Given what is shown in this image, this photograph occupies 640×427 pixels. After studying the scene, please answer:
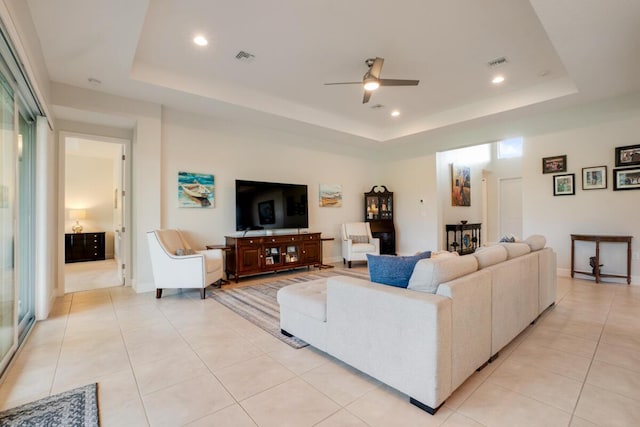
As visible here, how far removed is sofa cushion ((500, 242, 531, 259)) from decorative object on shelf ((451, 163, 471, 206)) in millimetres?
4687

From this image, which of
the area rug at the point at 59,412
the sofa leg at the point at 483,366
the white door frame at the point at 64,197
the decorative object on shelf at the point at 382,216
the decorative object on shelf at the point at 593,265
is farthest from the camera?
the decorative object on shelf at the point at 382,216

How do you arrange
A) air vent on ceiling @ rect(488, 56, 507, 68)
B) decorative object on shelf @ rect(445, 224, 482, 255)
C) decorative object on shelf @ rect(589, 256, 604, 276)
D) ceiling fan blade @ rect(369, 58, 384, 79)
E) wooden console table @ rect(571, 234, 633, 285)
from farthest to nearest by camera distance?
1. decorative object on shelf @ rect(445, 224, 482, 255)
2. decorative object on shelf @ rect(589, 256, 604, 276)
3. wooden console table @ rect(571, 234, 633, 285)
4. air vent on ceiling @ rect(488, 56, 507, 68)
5. ceiling fan blade @ rect(369, 58, 384, 79)

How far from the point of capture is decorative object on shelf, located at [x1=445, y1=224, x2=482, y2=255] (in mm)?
7398

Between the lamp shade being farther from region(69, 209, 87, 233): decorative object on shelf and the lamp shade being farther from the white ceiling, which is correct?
the white ceiling

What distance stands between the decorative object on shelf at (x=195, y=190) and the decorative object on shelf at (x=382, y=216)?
384 cm

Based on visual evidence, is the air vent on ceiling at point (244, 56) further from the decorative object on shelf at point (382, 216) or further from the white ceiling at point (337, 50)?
the decorative object on shelf at point (382, 216)

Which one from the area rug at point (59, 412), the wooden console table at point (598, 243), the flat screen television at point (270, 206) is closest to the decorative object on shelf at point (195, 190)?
the flat screen television at point (270, 206)

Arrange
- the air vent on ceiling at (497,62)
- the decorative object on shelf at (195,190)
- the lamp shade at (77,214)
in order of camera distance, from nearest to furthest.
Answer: the air vent on ceiling at (497,62) → the decorative object on shelf at (195,190) → the lamp shade at (77,214)

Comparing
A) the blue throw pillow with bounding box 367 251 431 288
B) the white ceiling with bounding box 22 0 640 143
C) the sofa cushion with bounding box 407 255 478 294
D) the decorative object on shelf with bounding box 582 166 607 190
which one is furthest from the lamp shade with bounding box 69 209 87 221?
the decorative object on shelf with bounding box 582 166 607 190

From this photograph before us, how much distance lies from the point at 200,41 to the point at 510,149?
859 cm

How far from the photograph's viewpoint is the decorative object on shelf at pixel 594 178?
481 cm

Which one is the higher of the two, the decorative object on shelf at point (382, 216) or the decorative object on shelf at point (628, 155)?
the decorative object on shelf at point (628, 155)

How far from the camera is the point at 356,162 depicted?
7488mm

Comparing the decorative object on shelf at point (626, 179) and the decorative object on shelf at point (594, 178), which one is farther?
the decorative object on shelf at point (594, 178)
